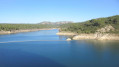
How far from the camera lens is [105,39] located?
29359mm

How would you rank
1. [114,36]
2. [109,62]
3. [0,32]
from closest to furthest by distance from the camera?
[109,62], [114,36], [0,32]

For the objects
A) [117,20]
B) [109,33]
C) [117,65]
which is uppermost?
[117,20]

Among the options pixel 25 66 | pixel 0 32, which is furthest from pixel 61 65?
pixel 0 32

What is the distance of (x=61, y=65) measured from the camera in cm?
1273

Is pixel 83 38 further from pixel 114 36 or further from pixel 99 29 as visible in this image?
pixel 114 36

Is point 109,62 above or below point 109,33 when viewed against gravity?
below

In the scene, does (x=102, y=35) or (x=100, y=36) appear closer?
(x=102, y=35)

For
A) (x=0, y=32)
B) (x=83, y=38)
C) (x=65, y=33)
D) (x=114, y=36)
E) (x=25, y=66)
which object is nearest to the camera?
(x=25, y=66)

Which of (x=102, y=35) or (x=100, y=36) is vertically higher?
(x=102, y=35)

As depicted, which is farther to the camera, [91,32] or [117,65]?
[91,32]

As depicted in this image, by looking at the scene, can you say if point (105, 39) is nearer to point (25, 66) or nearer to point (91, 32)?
point (91, 32)

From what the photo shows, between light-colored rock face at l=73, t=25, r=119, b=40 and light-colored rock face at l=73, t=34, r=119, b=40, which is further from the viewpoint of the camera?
light-colored rock face at l=73, t=25, r=119, b=40

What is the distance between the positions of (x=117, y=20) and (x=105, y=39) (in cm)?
709

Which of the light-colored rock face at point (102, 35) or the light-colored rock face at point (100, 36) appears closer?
the light-colored rock face at point (100, 36)
